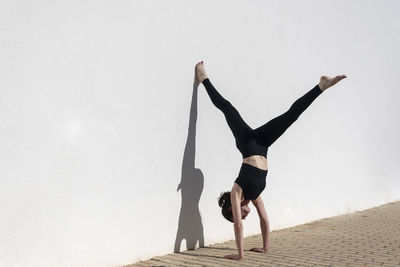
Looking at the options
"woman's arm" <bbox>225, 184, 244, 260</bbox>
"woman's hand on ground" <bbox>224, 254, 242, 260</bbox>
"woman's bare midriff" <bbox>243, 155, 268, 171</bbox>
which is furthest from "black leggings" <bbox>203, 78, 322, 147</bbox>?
"woman's hand on ground" <bbox>224, 254, 242, 260</bbox>

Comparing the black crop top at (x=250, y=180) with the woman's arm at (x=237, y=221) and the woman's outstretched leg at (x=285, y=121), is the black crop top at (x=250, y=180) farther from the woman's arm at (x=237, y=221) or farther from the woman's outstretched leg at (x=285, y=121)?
the woman's outstretched leg at (x=285, y=121)

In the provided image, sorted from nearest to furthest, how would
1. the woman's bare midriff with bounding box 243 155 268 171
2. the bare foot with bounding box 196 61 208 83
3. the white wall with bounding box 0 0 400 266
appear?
the white wall with bounding box 0 0 400 266, the woman's bare midriff with bounding box 243 155 268 171, the bare foot with bounding box 196 61 208 83

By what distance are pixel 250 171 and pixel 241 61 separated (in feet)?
6.12

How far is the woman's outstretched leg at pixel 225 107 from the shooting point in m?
4.92

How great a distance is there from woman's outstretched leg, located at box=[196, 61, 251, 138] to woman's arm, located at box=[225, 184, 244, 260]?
0.72m

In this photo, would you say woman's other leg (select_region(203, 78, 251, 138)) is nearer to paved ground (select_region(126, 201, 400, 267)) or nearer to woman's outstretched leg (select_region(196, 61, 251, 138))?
woman's outstretched leg (select_region(196, 61, 251, 138))

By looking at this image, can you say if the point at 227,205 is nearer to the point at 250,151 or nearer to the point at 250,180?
the point at 250,180

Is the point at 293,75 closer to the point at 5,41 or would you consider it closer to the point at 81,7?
the point at 81,7

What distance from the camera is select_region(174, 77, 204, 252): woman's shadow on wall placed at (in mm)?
4930

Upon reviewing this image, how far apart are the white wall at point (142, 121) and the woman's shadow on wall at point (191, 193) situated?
2 cm

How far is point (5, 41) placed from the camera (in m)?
3.46

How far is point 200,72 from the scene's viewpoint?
5.07 meters

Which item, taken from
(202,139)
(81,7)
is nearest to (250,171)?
(202,139)

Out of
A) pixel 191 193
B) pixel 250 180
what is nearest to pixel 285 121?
pixel 250 180
